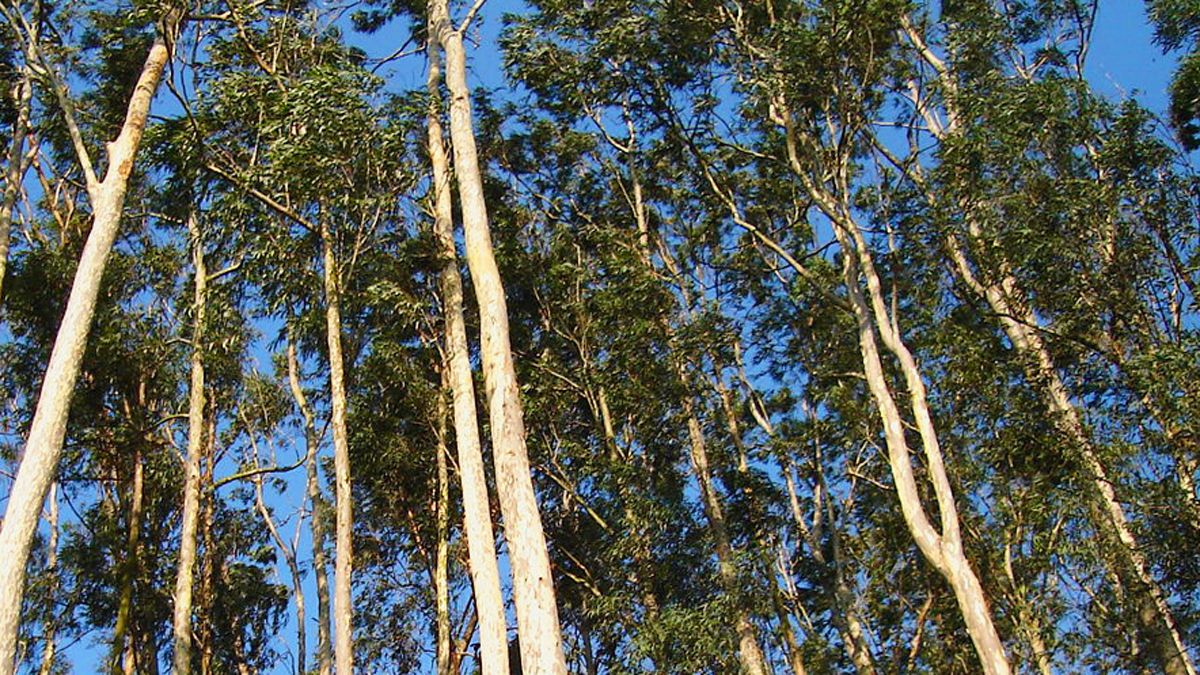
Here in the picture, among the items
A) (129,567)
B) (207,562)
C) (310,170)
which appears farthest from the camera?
(207,562)

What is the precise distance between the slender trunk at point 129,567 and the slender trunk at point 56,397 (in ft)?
21.8

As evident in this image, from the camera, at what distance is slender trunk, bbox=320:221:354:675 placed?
10.4 meters

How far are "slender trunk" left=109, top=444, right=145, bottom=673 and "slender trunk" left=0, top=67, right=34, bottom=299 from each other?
3.12 m

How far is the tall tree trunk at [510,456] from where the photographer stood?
6.61 meters

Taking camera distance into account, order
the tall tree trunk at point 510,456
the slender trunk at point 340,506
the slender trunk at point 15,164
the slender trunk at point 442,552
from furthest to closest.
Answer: the slender trunk at point 442,552 → the slender trunk at point 15,164 → the slender trunk at point 340,506 → the tall tree trunk at point 510,456

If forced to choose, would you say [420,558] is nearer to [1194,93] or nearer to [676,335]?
[676,335]

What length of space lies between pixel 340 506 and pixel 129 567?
4.51 metres

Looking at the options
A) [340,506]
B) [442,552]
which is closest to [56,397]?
[340,506]

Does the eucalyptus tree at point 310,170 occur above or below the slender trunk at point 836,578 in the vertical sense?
above

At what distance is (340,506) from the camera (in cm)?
1090

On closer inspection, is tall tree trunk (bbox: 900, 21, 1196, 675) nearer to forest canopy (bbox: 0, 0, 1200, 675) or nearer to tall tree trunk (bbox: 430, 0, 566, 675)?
forest canopy (bbox: 0, 0, 1200, 675)

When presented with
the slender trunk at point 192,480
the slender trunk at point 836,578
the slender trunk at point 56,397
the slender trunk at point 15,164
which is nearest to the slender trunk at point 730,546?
the slender trunk at point 836,578

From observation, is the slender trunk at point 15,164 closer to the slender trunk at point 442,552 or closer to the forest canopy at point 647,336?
the forest canopy at point 647,336

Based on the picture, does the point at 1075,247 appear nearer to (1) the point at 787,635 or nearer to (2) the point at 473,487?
(1) the point at 787,635
